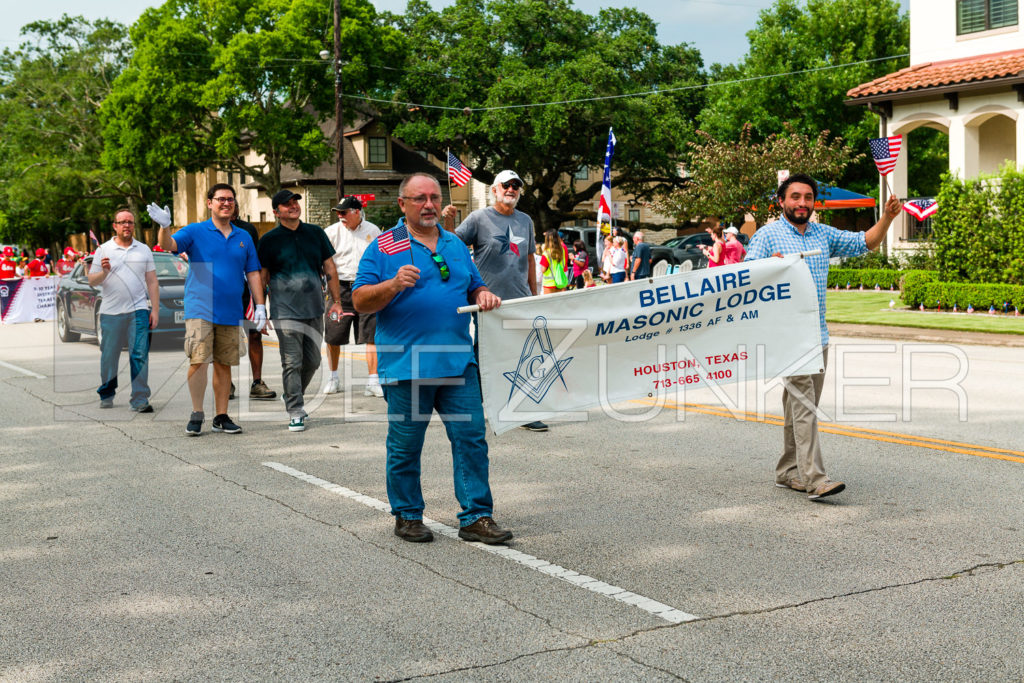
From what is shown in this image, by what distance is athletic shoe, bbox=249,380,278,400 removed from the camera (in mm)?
11797

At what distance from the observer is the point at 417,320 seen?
5.81 meters

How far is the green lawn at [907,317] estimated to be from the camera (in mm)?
18109

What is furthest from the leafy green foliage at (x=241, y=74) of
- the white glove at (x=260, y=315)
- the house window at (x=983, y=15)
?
the white glove at (x=260, y=315)

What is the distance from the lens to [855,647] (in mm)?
4246

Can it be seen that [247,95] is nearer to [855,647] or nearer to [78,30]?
[78,30]

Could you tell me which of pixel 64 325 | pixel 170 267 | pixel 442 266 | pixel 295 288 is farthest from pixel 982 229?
pixel 442 266

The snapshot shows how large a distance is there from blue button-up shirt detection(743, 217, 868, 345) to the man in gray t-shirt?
2314 millimetres

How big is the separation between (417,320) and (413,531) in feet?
3.79

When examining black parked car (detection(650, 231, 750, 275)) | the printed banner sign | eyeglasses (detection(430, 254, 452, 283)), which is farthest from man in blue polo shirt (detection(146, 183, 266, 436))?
black parked car (detection(650, 231, 750, 275))

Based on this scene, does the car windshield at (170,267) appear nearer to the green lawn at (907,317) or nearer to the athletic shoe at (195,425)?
the athletic shoe at (195,425)

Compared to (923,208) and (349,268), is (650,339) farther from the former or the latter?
(923,208)

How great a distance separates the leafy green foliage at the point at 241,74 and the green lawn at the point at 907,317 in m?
27.1

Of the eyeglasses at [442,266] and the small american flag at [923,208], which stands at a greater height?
the small american flag at [923,208]

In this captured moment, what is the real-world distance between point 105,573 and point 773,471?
4.45 metres
